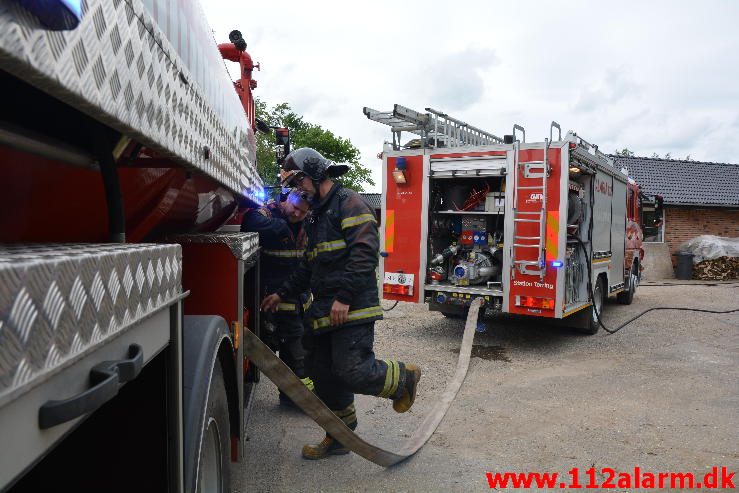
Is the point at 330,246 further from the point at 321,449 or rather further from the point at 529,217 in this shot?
the point at 529,217

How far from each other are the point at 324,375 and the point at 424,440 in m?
0.79

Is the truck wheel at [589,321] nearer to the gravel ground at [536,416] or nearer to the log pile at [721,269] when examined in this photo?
the gravel ground at [536,416]

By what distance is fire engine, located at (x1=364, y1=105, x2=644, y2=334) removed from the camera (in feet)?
20.5

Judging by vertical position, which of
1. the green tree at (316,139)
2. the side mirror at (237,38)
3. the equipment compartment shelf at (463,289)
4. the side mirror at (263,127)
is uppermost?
the green tree at (316,139)

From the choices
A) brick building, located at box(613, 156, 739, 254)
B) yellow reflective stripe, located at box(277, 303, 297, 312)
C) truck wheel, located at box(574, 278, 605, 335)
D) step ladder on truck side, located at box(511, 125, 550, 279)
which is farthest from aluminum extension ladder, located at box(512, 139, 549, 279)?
brick building, located at box(613, 156, 739, 254)

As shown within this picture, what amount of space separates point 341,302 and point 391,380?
1.98ft

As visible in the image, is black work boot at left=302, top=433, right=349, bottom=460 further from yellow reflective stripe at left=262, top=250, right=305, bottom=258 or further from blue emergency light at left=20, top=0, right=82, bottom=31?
blue emergency light at left=20, top=0, right=82, bottom=31

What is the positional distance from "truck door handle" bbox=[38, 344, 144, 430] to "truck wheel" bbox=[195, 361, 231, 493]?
3.17ft

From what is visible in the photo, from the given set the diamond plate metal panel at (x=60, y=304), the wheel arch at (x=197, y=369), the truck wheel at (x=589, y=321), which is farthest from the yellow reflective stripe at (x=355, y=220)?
the truck wheel at (x=589, y=321)

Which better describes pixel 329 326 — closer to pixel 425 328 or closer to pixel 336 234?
pixel 336 234

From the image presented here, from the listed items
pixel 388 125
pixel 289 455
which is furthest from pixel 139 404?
pixel 388 125

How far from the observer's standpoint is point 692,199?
20.2m

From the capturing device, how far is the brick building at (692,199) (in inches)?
787

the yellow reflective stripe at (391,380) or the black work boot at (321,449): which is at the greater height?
the yellow reflective stripe at (391,380)
